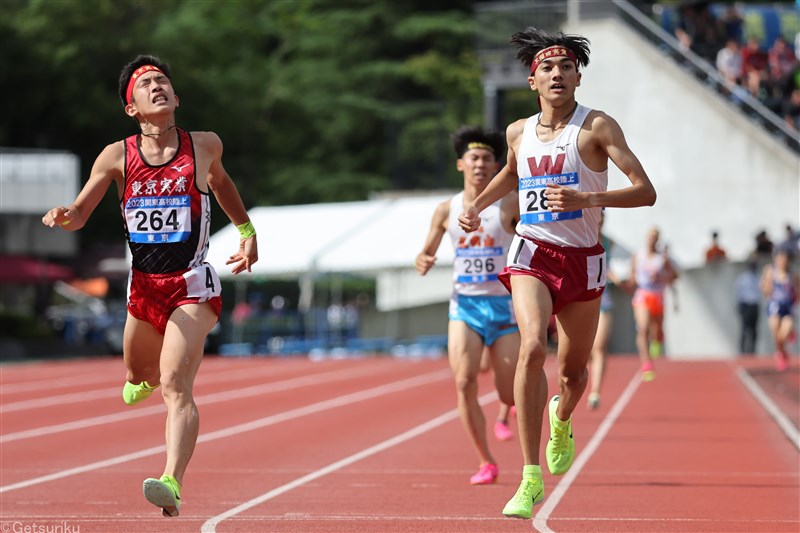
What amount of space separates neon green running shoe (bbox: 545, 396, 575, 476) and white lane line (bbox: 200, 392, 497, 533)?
1858 mm

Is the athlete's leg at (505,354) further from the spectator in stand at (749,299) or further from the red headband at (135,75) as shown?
the spectator in stand at (749,299)

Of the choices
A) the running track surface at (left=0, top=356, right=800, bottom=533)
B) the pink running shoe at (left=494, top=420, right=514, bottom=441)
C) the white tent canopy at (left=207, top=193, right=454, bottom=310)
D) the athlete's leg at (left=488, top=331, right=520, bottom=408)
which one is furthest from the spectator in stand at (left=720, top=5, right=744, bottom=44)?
the athlete's leg at (left=488, top=331, right=520, bottom=408)

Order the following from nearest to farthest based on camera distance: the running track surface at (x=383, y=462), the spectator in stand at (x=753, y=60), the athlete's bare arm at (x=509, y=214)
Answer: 1. the running track surface at (x=383, y=462)
2. the athlete's bare arm at (x=509, y=214)
3. the spectator in stand at (x=753, y=60)

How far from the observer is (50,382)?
26.4 metres

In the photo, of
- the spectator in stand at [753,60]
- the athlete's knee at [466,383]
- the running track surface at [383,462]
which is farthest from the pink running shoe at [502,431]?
the spectator in stand at [753,60]

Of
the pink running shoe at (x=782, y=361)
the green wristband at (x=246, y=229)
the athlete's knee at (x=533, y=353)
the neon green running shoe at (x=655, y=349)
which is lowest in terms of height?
the pink running shoe at (x=782, y=361)

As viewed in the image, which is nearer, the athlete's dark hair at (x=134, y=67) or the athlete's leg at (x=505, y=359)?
the athlete's dark hair at (x=134, y=67)

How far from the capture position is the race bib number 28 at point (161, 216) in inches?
317

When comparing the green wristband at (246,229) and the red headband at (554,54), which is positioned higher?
the red headband at (554,54)

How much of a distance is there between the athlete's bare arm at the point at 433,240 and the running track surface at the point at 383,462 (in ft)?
5.06

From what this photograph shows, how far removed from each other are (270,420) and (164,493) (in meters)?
10.6

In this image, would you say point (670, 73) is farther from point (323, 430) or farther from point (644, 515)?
point (644, 515)

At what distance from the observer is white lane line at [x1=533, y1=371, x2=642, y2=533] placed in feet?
29.9

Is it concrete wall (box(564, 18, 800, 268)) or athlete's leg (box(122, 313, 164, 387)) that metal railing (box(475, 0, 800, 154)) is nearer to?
concrete wall (box(564, 18, 800, 268))
